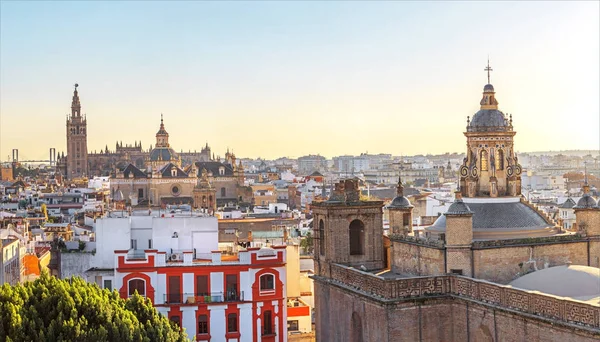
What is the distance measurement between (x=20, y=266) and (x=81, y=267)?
9287 mm

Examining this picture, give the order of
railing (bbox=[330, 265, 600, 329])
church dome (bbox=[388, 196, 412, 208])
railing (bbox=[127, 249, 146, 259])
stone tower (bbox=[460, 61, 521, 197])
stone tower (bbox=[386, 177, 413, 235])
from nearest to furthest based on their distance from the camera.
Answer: railing (bbox=[330, 265, 600, 329])
stone tower (bbox=[460, 61, 521, 197])
stone tower (bbox=[386, 177, 413, 235])
church dome (bbox=[388, 196, 412, 208])
railing (bbox=[127, 249, 146, 259])

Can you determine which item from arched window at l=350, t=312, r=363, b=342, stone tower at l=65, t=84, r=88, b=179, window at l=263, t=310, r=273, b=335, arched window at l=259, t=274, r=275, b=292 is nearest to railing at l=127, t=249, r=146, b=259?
arched window at l=259, t=274, r=275, b=292

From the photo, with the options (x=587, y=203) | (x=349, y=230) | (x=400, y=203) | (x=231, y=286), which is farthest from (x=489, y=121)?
(x=231, y=286)

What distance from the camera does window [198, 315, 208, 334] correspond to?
1273 inches

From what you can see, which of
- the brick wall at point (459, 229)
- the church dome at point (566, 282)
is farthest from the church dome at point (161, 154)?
the church dome at point (566, 282)

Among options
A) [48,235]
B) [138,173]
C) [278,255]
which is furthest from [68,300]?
[138,173]

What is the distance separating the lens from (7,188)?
398 ft

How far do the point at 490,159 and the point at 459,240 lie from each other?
392cm

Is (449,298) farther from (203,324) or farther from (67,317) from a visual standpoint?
(203,324)

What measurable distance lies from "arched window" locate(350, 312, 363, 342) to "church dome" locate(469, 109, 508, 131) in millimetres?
6924

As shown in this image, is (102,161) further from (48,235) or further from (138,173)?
(48,235)

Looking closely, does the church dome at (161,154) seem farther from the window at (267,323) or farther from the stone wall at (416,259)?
the stone wall at (416,259)

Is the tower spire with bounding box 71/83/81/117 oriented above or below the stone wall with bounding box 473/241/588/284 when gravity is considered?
above

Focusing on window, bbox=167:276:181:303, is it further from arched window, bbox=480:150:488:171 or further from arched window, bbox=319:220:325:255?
arched window, bbox=480:150:488:171
